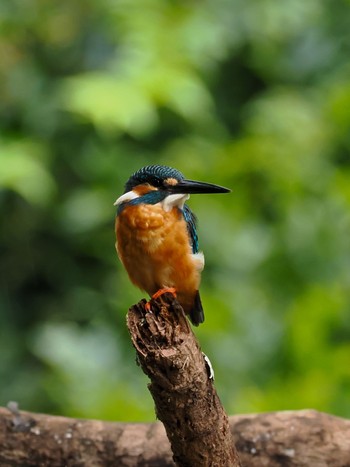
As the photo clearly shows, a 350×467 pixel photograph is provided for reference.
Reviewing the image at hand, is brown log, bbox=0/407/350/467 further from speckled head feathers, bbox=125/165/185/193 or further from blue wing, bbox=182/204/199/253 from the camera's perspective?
speckled head feathers, bbox=125/165/185/193

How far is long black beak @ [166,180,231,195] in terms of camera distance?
2.67 meters

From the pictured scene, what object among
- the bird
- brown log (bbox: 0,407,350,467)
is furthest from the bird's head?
brown log (bbox: 0,407,350,467)

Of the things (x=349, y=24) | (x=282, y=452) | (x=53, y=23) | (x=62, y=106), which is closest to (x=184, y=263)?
(x=282, y=452)

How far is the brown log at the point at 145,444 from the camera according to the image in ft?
9.46

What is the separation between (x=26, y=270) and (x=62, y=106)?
879 millimetres

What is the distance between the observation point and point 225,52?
18.4ft

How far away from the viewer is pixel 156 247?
109 inches

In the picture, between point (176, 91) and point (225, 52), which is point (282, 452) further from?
point (225, 52)

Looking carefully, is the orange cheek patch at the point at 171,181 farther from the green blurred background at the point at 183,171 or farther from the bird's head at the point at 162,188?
the green blurred background at the point at 183,171

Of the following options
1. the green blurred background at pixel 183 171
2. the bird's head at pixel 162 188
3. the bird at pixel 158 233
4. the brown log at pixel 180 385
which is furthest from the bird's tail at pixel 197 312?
the green blurred background at pixel 183 171

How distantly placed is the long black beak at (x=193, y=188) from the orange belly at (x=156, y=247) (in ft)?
0.20

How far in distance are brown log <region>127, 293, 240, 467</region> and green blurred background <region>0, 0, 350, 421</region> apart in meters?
1.63

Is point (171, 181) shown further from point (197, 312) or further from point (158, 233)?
point (197, 312)

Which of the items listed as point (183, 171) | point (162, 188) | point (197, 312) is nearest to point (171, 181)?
point (162, 188)
